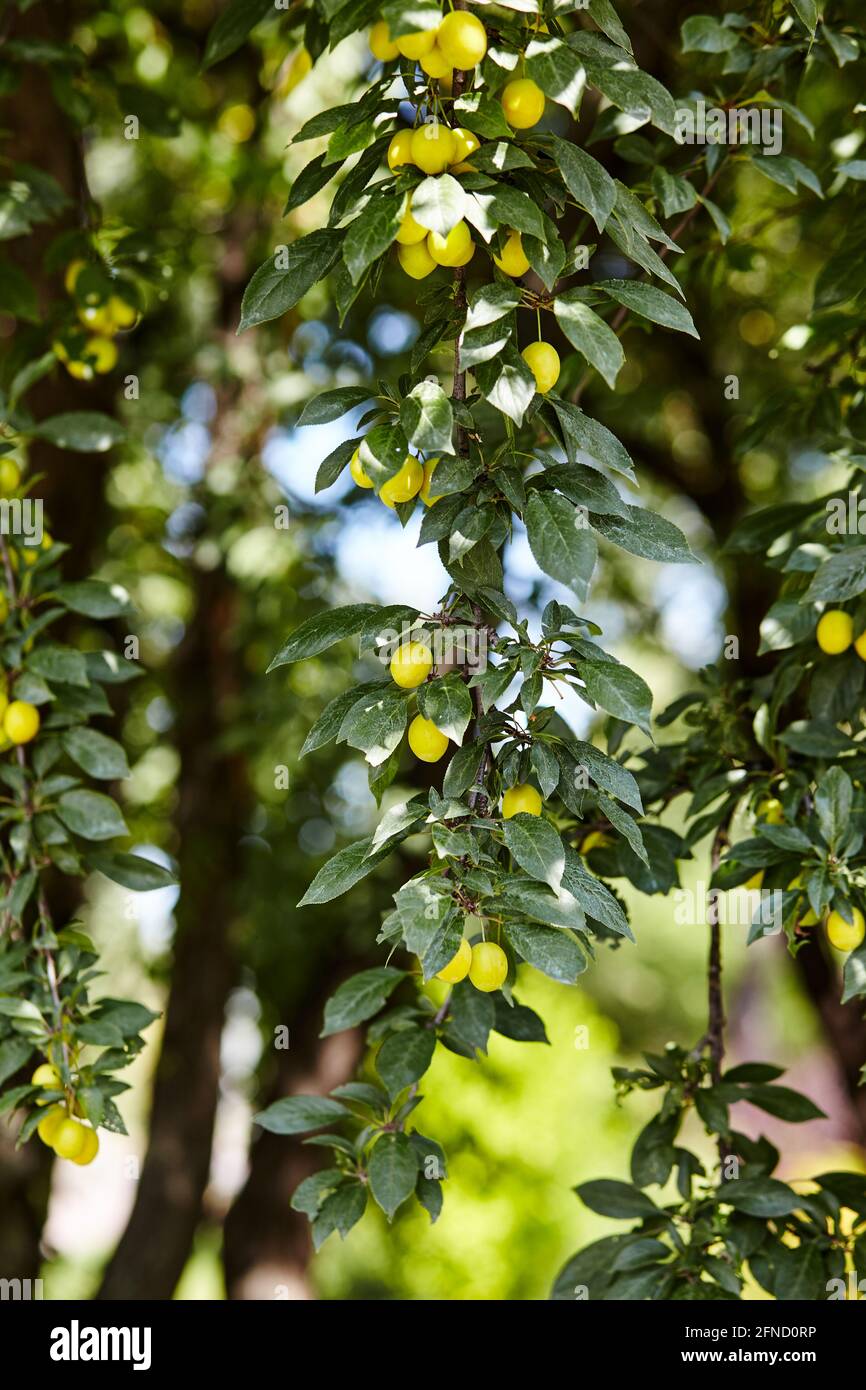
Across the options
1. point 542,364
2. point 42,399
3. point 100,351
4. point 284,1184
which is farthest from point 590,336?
point 284,1184

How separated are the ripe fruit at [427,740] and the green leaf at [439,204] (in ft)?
1.15

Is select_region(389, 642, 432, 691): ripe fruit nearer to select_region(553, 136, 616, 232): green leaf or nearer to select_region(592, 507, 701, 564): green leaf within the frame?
select_region(592, 507, 701, 564): green leaf

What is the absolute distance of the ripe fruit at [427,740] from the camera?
903mm

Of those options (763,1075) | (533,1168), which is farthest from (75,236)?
(533,1168)

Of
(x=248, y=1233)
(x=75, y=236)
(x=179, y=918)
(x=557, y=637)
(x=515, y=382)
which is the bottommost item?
(x=248, y=1233)

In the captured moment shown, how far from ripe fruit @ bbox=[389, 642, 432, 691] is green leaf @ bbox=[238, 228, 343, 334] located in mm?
274

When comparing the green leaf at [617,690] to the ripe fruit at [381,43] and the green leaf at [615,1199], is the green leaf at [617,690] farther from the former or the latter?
the green leaf at [615,1199]

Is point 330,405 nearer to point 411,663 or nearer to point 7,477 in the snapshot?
point 411,663

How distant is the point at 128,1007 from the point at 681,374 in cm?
273

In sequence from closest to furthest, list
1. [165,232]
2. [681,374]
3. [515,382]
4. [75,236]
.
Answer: [515,382] → [75,236] → [165,232] → [681,374]

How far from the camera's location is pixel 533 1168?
358 cm

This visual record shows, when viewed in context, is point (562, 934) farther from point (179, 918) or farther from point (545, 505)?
point (179, 918)

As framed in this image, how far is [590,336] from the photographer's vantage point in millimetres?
850

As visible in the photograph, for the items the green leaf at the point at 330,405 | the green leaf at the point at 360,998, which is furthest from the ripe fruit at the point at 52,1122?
the green leaf at the point at 330,405
